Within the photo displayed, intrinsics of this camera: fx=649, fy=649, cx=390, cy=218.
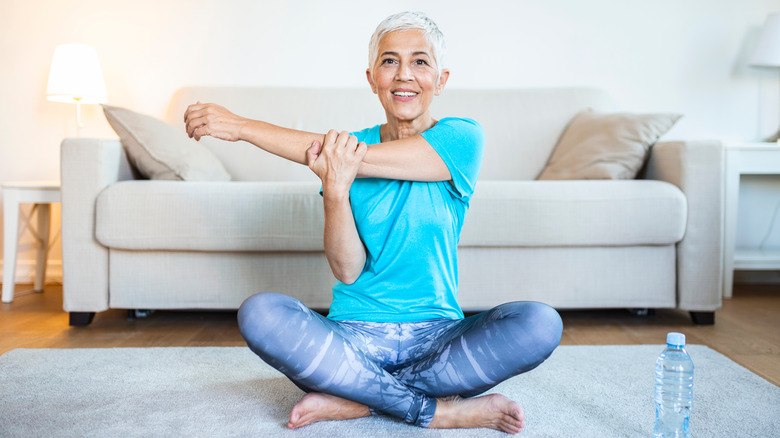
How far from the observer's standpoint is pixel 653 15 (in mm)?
3176

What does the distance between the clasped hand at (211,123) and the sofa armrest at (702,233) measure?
1.62 meters

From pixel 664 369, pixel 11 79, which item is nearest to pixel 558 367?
pixel 664 369

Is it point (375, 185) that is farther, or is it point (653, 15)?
point (653, 15)

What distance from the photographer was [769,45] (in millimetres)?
2986

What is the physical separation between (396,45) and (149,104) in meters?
2.27

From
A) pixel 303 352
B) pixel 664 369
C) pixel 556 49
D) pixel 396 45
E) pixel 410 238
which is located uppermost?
pixel 556 49

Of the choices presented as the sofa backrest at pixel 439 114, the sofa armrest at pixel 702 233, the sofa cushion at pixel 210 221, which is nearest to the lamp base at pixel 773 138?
the sofa backrest at pixel 439 114

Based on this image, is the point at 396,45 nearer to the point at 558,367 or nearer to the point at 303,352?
the point at 303,352

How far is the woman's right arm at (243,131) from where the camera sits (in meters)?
1.15

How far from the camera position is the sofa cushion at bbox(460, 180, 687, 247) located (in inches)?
82.2

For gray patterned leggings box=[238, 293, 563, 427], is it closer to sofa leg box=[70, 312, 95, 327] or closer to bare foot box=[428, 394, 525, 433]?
bare foot box=[428, 394, 525, 433]

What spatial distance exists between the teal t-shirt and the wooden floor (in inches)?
32.6

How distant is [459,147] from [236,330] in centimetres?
122

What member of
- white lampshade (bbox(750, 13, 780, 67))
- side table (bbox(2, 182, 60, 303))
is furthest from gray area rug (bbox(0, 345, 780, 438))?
white lampshade (bbox(750, 13, 780, 67))
